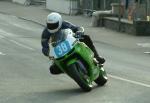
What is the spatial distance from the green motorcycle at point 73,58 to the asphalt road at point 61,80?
0.93 feet

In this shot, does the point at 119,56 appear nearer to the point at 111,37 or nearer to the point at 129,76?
the point at 129,76

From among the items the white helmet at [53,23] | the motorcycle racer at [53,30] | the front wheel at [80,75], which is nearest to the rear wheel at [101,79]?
the front wheel at [80,75]

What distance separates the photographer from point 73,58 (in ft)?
37.1

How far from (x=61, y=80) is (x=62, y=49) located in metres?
1.92

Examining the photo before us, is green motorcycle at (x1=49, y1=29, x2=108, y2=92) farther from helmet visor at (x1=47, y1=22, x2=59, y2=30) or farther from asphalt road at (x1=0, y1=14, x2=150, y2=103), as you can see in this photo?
asphalt road at (x1=0, y1=14, x2=150, y2=103)

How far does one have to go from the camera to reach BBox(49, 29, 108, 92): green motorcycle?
11219 millimetres

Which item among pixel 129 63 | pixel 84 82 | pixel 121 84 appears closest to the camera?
pixel 84 82

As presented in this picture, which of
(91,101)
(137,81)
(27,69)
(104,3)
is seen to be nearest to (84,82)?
(91,101)

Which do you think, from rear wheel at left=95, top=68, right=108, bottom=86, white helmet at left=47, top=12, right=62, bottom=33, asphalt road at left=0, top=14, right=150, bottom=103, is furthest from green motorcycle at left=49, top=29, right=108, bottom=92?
rear wheel at left=95, top=68, right=108, bottom=86

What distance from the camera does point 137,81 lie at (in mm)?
12766

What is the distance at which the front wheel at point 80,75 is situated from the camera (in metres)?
11.2

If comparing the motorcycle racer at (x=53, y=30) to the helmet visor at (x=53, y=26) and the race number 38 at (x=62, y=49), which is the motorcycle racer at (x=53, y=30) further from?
the race number 38 at (x=62, y=49)

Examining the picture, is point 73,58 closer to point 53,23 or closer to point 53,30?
point 53,30

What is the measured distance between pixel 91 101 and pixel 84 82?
37.2 inches
